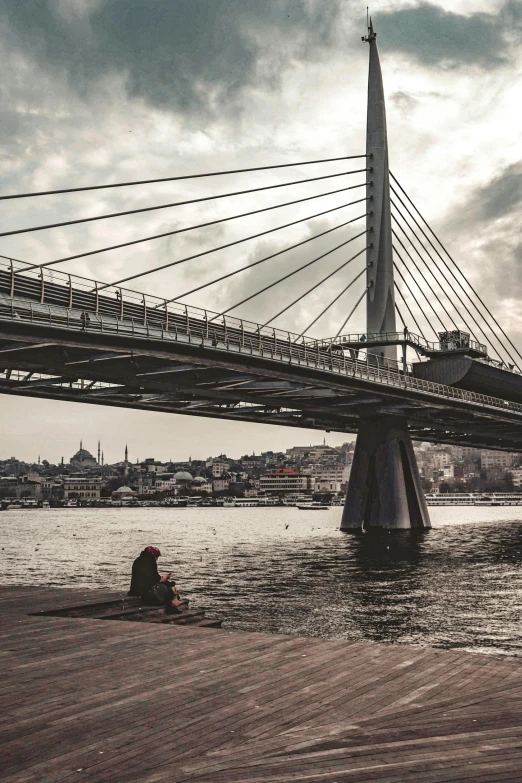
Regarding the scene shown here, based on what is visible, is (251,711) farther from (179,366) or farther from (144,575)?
(179,366)

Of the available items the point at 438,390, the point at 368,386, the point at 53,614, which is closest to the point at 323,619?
the point at 53,614

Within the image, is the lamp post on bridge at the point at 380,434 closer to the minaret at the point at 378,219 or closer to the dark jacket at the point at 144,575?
the minaret at the point at 378,219

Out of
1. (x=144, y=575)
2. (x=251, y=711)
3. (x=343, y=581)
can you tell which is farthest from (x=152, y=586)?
(x=343, y=581)

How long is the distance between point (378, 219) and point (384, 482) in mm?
23778

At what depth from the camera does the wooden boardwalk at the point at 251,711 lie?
6125 mm

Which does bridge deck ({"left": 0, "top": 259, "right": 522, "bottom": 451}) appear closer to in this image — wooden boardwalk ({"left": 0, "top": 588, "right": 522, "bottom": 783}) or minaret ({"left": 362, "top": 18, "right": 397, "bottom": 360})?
minaret ({"left": 362, "top": 18, "right": 397, "bottom": 360})

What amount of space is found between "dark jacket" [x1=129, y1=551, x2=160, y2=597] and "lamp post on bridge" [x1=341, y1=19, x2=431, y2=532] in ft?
169

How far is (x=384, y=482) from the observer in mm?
68250

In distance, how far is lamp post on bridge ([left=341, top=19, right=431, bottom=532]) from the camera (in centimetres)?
6644

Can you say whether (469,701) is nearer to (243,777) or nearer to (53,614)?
(243,777)

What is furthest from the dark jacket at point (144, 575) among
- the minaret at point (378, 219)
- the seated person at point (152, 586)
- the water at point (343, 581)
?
the minaret at point (378, 219)

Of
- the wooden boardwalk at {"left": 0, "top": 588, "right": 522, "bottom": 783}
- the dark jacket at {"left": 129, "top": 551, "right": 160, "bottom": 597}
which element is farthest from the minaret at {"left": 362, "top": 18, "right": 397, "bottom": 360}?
the wooden boardwalk at {"left": 0, "top": 588, "right": 522, "bottom": 783}

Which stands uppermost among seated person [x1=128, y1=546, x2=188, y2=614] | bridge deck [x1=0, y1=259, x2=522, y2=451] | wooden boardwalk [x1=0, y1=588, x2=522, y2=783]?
bridge deck [x1=0, y1=259, x2=522, y2=451]

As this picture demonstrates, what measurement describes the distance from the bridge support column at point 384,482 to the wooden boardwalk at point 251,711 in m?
57.5
